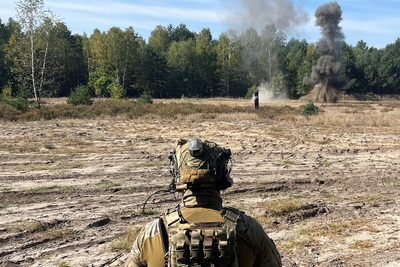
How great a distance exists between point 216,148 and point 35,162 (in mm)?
11595

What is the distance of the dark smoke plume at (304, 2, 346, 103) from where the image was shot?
47344 millimetres

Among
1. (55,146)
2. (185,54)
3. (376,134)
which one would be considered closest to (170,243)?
(55,146)

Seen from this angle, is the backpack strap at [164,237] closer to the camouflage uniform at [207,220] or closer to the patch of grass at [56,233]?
the camouflage uniform at [207,220]

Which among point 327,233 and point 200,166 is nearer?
point 200,166

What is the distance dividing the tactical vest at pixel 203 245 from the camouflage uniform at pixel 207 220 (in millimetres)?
69

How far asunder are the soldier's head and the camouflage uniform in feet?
0.17

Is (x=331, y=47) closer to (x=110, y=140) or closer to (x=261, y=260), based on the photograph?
(x=110, y=140)

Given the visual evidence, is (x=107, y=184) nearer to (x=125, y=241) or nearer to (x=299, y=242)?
(x=125, y=241)

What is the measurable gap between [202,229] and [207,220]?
8cm

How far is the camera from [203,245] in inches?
82.9

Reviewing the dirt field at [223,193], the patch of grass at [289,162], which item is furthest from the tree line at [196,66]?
the patch of grass at [289,162]

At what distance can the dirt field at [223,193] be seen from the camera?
6.45 metres

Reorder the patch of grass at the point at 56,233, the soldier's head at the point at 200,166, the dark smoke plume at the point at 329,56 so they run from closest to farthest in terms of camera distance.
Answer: the soldier's head at the point at 200,166
the patch of grass at the point at 56,233
the dark smoke plume at the point at 329,56

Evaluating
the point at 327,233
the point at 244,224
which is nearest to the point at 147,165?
the point at 327,233
